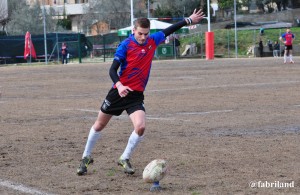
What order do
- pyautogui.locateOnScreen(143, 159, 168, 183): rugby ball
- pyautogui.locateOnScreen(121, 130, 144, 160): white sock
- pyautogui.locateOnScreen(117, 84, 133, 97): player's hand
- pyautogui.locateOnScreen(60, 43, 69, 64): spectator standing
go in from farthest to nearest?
pyautogui.locateOnScreen(60, 43, 69, 64): spectator standing → pyautogui.locateOnScreen(121, 130, 144, 160): white sock → pyautogui.locateOnScreen(117, 84, 133, 97): player's hand → pyautogui.locateOnScreen(143, 159, 168, 183): rugby ball

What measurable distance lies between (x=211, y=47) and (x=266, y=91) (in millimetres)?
33077

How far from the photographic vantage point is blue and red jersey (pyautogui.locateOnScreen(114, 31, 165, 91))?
31.2ft

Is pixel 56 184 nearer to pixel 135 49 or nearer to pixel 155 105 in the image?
pixel 135 49

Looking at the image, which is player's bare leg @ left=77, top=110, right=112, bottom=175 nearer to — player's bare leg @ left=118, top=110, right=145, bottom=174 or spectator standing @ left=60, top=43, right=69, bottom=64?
player's bare leg @ left=118, top=110, right=145, bottom=174

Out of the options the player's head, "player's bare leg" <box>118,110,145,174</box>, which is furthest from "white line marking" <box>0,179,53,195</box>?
the player's head

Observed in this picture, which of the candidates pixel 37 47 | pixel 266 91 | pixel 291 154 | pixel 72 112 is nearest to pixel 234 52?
pixel 37 47

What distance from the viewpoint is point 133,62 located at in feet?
31.3

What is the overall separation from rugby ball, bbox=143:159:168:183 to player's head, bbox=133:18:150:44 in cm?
162

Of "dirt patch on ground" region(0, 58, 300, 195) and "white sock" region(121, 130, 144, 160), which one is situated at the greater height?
"white sock" region(121, 130, 144, 160)

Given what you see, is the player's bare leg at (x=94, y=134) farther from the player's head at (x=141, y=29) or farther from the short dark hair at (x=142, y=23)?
the short dark hair at (x=142, y=23)

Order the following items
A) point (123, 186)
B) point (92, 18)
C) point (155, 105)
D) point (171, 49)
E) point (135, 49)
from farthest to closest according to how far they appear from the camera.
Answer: point (92, 18)
point (171, 49)
point (155, 105)
point (135, 49)
point (123, 186)

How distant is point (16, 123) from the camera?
15.4 m

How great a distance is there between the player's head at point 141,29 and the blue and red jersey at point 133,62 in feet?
0.35

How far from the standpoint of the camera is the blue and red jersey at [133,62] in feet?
31.2
